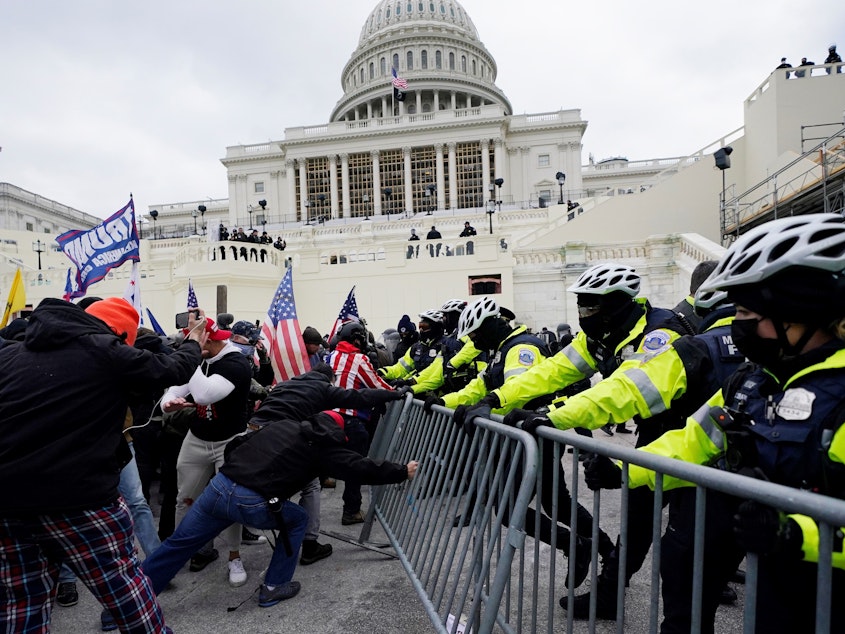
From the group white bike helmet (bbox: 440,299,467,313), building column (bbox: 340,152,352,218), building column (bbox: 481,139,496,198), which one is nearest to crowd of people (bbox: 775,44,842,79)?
white bike helmet (bbox: 440,299,467,313)

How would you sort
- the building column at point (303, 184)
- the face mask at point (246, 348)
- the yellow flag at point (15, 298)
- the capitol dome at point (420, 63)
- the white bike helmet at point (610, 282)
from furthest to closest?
1. the capitol dome at point (420, 63)
2. the building column at point (303, 184)
3. the face mask at point (246, 348)
4. the yellow flag at point (15, 298)
5. the white bike helmet at point (610, 282)

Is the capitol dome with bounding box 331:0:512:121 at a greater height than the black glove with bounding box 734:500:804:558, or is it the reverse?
the capitol dome with bounding box 331:0:512:121

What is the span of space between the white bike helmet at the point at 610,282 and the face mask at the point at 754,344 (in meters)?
1.27

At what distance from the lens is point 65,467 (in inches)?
90.1

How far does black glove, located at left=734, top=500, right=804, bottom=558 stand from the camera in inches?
53.5

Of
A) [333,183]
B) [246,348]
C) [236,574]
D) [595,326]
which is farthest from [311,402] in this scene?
[333,183]

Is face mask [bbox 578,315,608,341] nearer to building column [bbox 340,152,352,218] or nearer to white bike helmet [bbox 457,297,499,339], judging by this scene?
white bike helmet [bbox 457,297,499,339]

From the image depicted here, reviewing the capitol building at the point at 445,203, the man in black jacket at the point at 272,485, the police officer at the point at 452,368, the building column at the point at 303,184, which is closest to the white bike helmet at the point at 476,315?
the police officer at the point at 452,368

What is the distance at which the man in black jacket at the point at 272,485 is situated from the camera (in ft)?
10.9

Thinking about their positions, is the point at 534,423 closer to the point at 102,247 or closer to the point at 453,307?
the point at 453,307

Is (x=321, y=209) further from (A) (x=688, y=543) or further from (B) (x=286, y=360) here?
(A) (x=688, y=543)

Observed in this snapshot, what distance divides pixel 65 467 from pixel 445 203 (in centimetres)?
5958

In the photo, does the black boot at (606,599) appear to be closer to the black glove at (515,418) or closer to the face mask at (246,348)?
the black glove at (515,418)

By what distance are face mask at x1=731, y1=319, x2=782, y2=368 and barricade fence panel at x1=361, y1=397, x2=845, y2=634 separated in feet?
1.51
